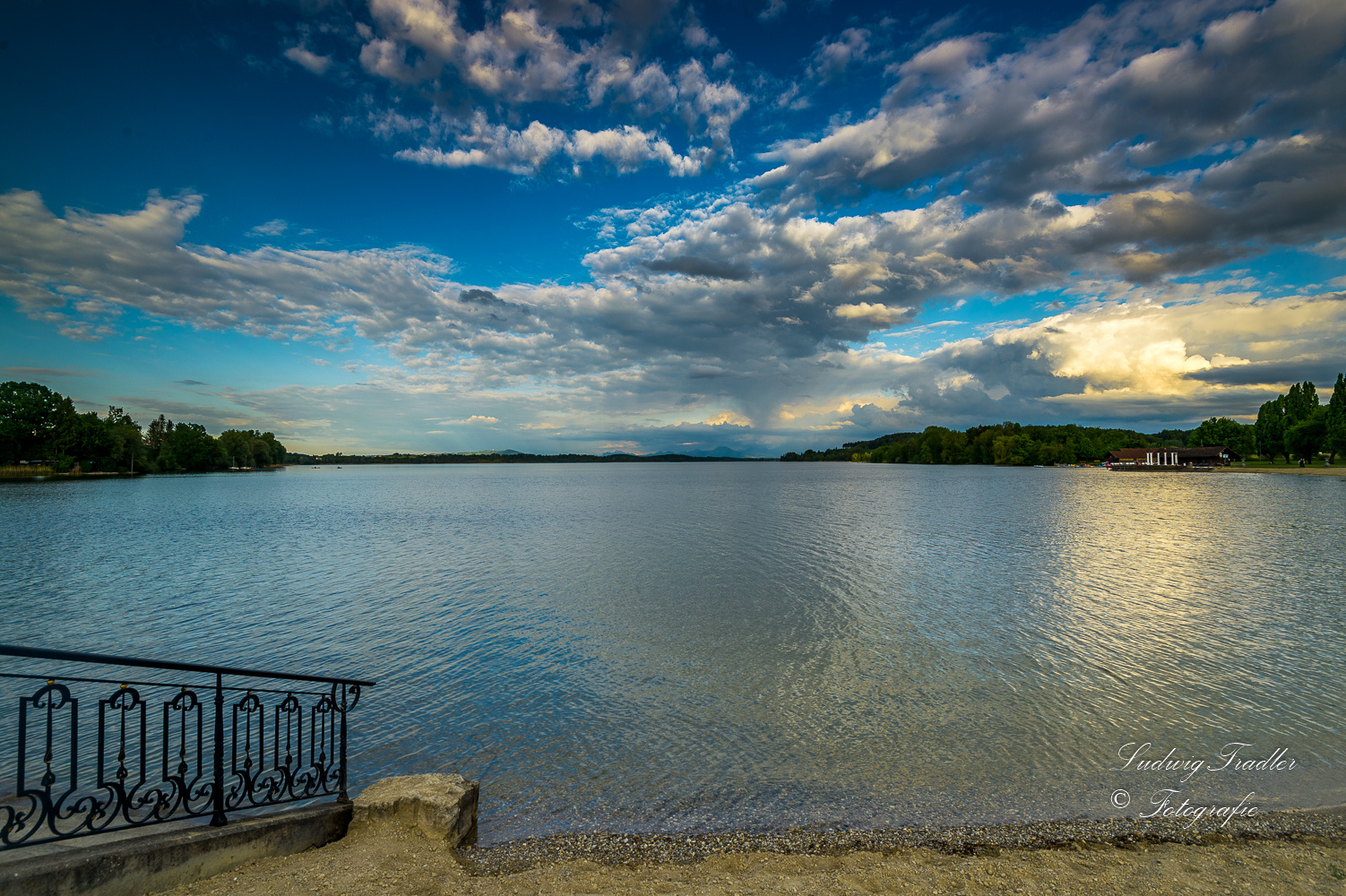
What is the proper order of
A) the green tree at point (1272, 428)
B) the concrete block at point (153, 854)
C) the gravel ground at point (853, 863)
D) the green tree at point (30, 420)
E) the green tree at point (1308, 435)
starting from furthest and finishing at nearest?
the green tree at point (1272, 428)
the green tree at point (1308, 435)
the green tree at point (30, 420)
the gravel ground at point (853, 863)
the concrete block at point (153, 854)

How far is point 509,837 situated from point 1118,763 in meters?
9.67

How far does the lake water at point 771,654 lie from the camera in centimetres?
902

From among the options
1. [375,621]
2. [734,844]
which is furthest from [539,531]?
[734,844]

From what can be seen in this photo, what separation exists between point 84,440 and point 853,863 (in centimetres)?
16111

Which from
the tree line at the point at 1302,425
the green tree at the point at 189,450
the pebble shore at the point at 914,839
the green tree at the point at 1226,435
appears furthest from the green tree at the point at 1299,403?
the green tree at the point at 189,450

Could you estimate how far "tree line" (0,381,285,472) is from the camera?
98.8 meters

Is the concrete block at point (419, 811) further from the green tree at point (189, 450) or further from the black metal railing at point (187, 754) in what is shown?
the green tree at point (189, 450)

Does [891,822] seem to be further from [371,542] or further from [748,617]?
[371,542]

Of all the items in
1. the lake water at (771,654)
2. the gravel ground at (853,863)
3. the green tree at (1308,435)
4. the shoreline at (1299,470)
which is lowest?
the lake water at (771,654)

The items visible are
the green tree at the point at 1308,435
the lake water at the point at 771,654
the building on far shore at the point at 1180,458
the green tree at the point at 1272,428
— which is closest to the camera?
the lake water at the point at 771,654

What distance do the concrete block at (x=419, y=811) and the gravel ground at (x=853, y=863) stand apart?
0.49 feet

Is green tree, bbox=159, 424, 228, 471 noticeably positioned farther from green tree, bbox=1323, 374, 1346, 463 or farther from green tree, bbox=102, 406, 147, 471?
green tree, bbox=1323, 374, 1346, 463

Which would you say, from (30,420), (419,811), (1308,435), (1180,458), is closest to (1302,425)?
(1308,435)

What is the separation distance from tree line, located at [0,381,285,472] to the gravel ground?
14091cm
